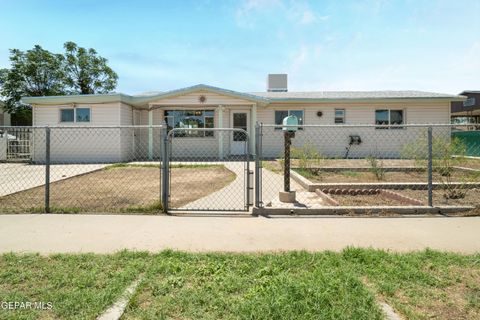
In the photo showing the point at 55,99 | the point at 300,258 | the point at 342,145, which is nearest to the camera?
the point at 300,258

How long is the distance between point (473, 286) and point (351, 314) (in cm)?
137

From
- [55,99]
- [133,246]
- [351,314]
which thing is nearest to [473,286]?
[351,314]

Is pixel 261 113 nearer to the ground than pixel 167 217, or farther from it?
farther from it

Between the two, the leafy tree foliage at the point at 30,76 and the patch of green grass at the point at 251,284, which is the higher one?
the leafy tree foliage at the point at 30,76

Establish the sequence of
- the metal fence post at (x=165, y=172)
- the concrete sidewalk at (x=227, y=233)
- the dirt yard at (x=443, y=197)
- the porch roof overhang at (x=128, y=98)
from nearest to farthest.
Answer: the concrete sidewalk at (x=227, y=233), the metal fence post at (x=165, y=172), the dirt yard at (x=443, y=197), the porch roof overhang at (x=128, y=98)

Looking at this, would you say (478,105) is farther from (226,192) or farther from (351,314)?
(351,314)

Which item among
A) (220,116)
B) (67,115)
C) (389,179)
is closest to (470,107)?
(220,116)

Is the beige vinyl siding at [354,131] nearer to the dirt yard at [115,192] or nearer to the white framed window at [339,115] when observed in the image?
the white framed window at [339,115]

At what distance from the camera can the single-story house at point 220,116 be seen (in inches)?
635

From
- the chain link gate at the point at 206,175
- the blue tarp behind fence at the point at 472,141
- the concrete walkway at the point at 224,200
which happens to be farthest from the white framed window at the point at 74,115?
the blue tarp behind fence at the point at 472,141

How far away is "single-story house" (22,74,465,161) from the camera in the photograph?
16.1 metres

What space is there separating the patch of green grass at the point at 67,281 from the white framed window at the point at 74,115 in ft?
46.6

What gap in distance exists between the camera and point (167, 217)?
5.40m

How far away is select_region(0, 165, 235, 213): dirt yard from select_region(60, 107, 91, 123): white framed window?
20.0 feet
